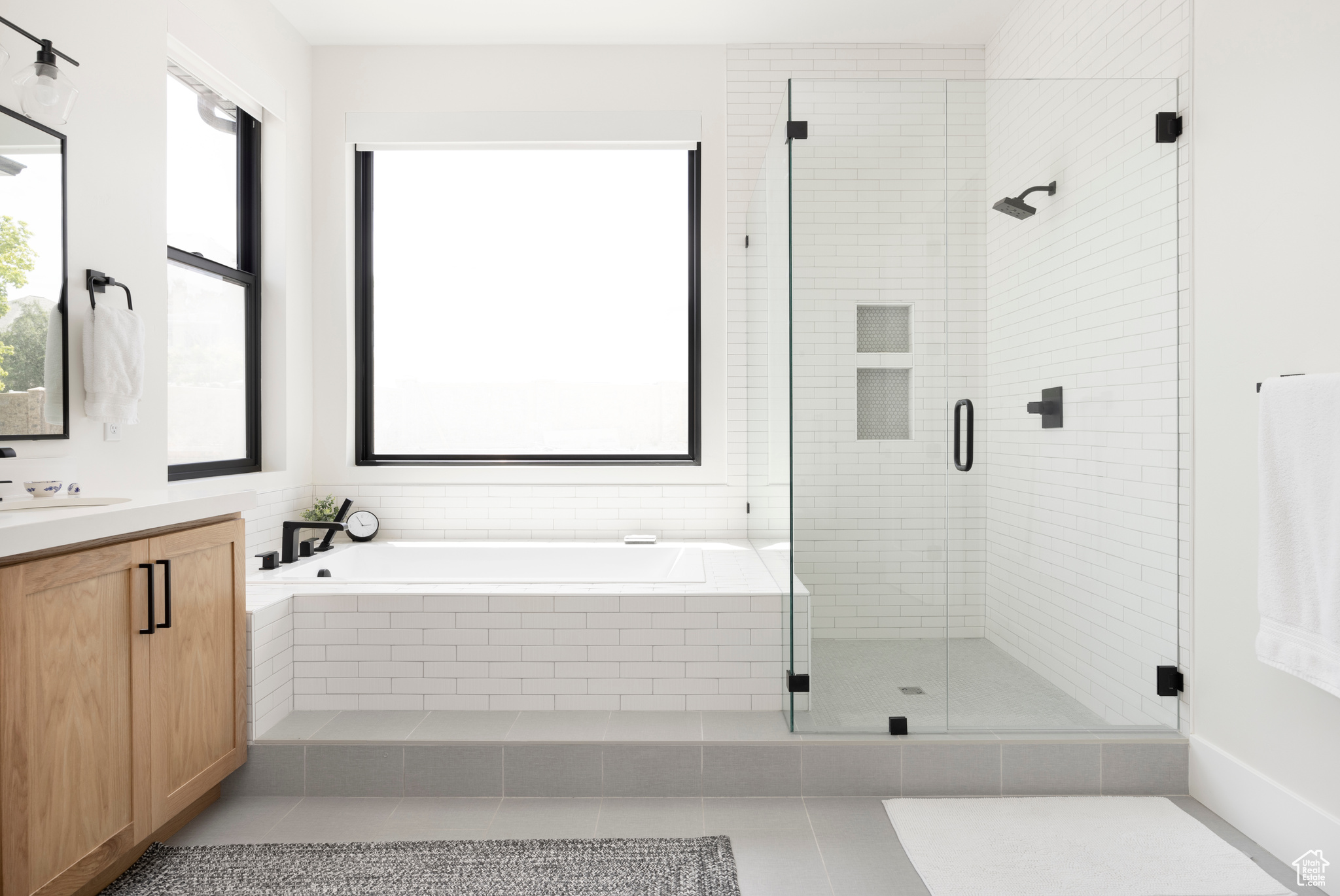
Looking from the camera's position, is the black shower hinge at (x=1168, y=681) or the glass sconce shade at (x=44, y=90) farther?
the black shower hinge at (x=1168, y=681)

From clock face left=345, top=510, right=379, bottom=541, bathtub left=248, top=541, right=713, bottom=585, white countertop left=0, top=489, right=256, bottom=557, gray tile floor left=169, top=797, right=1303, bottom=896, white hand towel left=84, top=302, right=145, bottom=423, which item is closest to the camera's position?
white countertop left=0, top=489, right=256, bottom=557

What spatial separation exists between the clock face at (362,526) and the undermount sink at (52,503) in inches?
63.5

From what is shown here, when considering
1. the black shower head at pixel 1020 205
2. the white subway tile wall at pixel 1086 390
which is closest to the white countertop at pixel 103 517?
the white subway tile wall at pixel 1086 390

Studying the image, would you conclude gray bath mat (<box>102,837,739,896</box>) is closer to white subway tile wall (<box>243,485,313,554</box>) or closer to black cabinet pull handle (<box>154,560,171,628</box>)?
black cabinet pull handle (<box>154,560,171,628</box>)

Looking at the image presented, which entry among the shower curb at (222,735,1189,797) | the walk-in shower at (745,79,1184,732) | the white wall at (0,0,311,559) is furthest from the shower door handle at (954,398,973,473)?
the white wall at (0,0,311,559)

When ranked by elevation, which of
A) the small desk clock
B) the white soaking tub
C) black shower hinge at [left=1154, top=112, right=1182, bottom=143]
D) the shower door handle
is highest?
black shower hinge at [left=1154, top=112, right=1182, bottom=143]

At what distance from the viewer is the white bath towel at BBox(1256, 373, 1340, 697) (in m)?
1.65

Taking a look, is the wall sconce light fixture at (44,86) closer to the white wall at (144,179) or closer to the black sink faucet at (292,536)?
the white wall at (144,179)

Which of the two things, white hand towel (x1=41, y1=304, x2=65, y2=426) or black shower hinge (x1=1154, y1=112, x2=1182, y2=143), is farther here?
black shower hinge (x1=1154, y1=112, x2=1182, y2=143)

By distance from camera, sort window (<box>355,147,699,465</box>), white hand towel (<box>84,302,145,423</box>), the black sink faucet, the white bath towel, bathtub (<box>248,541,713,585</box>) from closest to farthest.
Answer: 1. the white bath towel
2. white hand towel (<box>84,302,145,423</box>)
3. the black sink faucet
4. bathtub (<box>248,541,713,585</box>)
5. window (<box>355,147,699,465</box>)

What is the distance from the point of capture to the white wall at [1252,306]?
1785 mm

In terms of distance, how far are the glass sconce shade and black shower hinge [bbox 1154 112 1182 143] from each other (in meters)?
3.00

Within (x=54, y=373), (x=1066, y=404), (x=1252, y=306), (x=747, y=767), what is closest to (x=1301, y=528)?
(x=1252, y=306)

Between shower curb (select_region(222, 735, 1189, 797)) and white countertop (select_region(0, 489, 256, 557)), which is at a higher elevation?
white countertop (select_region(0, 489, 256, 557))
